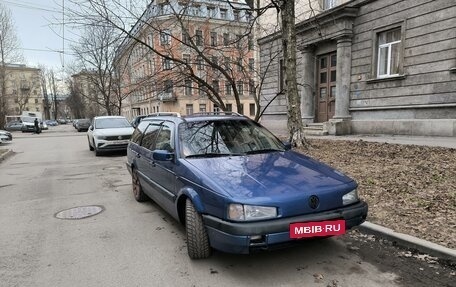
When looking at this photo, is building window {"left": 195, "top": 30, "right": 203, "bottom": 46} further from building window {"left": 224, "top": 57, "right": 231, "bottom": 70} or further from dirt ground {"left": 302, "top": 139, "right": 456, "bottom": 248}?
dirt ground {"left": 302, "top": 139, "right": 456, "bottom": 248}

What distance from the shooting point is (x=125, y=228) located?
4879mm

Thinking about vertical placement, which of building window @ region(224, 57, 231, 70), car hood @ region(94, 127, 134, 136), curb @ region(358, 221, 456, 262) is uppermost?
building window @ region(224, 57, 231, 70)

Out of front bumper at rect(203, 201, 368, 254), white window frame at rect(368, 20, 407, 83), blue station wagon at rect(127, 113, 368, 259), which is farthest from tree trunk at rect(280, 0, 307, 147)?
front bumper at rect(203, 201, 368, 254)

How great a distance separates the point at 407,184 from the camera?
19.8ft

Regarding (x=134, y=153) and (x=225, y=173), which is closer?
(x=225, y=173)

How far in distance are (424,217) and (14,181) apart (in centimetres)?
938

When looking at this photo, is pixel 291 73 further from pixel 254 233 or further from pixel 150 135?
pixel 254 233

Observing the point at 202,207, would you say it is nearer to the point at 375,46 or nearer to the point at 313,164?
the point at 313,164

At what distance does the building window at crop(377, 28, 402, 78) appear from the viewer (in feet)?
44.7

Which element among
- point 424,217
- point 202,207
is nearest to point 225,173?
point 202,207

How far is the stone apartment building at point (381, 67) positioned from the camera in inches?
466

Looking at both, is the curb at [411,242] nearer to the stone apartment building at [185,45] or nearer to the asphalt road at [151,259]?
the asphalt road at [151,259]

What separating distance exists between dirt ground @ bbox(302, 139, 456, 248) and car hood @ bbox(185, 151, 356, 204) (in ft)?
4.54

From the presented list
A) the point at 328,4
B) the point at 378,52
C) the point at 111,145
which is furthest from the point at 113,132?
the point at 328,4
